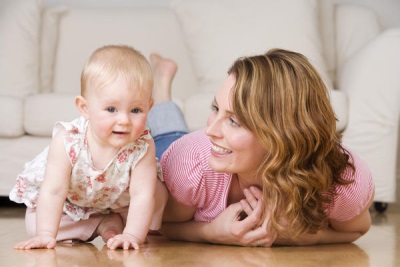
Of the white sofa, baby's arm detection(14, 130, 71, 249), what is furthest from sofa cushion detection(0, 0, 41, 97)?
baby's arm detection(14, 130, 71, 249)

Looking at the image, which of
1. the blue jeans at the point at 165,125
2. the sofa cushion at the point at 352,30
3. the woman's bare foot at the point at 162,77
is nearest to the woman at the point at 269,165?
the blue jeans at the point at 165,125

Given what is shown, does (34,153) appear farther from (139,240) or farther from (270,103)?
(270,103)

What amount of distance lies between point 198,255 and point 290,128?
386mm

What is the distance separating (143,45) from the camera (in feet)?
13.4

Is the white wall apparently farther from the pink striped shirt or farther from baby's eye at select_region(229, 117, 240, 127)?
baby's eye at select_region(229, 117, 240, 127)

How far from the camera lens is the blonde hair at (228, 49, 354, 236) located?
1842 mm

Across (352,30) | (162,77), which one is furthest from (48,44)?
(352,30)

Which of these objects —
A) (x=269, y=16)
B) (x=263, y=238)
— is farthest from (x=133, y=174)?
(x=269, y=16)

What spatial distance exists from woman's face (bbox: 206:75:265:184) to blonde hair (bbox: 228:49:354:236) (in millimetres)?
25

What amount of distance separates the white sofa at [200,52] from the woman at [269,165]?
1270 mm

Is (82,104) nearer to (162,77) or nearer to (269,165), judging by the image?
(269,165)

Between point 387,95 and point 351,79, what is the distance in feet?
0.68

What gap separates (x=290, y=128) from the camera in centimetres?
184

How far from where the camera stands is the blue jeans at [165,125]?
109 inches
